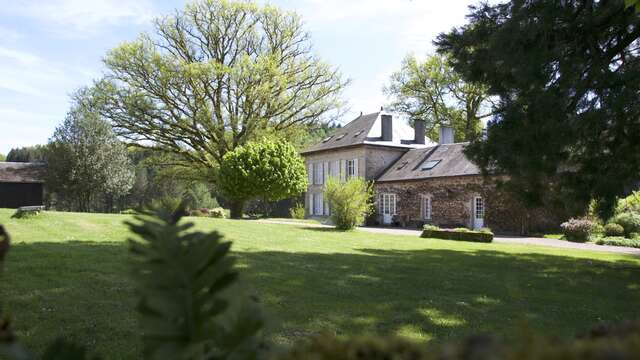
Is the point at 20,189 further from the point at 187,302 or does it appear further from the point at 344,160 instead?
the point at 187,302

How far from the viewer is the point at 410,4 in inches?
414

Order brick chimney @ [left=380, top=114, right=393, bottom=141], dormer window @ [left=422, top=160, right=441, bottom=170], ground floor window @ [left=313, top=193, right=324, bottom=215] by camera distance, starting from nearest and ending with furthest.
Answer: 1. dormer window @ [left=422, top=160, right=441, bottom=170]
2. brick chimney @ [left=380, top=114, right=393, bottom=141]
3. ground floor window @ [left=313, top=193, right=324, bottom=215]

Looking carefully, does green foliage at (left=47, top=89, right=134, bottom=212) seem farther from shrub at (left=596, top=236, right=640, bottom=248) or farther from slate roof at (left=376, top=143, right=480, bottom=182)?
shrub at (left=596, top=236, right=640, bottom=248)

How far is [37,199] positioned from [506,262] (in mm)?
36456

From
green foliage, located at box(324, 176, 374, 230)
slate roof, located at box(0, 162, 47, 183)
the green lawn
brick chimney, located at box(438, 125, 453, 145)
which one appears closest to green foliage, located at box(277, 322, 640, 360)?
the green lawn

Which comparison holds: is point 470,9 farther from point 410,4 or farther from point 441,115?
point 441,115

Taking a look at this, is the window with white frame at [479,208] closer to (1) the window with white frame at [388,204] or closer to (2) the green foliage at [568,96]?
(1) the window with white frame at [388,204]

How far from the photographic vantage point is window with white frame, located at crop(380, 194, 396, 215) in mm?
35000

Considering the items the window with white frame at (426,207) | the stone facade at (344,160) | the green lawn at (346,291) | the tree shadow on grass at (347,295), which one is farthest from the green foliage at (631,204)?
the stone facade at (344,160)

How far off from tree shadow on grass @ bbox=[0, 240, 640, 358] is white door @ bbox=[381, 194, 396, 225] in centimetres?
2289

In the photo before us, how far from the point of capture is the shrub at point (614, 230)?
2298 centimetres

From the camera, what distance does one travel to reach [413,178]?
3272cm

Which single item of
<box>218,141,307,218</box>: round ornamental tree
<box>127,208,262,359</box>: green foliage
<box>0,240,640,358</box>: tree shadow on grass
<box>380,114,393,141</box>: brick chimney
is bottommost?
<box>0,240,640,358</box>: tree shadow on grass

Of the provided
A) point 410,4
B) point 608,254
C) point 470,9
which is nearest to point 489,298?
point 410,4
